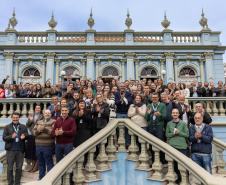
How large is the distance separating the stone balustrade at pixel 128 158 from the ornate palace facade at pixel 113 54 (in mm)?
10207

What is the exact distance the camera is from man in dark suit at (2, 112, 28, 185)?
4.14 metres

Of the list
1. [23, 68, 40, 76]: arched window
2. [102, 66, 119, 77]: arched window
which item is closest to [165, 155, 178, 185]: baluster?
[102, 66, 119, 77]: arched window

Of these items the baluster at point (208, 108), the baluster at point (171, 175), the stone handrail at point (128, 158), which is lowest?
the baluster at point (171, 175)

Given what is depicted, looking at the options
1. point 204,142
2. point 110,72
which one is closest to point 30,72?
point 110,72

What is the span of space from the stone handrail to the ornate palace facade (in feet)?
33.4

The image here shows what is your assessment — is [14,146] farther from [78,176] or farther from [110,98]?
[110,98]

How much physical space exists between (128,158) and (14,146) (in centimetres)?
246

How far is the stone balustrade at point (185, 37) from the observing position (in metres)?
14.3

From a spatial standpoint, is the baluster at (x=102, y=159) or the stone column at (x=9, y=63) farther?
the stone column at (x=9, y=63)

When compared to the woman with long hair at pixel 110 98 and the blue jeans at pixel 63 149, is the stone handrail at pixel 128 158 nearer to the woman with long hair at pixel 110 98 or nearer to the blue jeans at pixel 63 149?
the blue jeans at pixel 63 149

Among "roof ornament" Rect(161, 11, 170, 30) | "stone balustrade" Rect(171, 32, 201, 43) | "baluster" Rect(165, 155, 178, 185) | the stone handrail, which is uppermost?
"roof ornament" Rect(161, 11, 170, 30)

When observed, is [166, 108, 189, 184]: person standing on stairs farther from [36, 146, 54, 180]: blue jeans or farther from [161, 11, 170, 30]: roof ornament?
[161, 11, 170, 30]: roof ornament

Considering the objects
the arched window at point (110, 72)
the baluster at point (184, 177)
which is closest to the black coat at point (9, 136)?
the baluster at point (184, 177)

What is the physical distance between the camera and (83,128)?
4289mm
